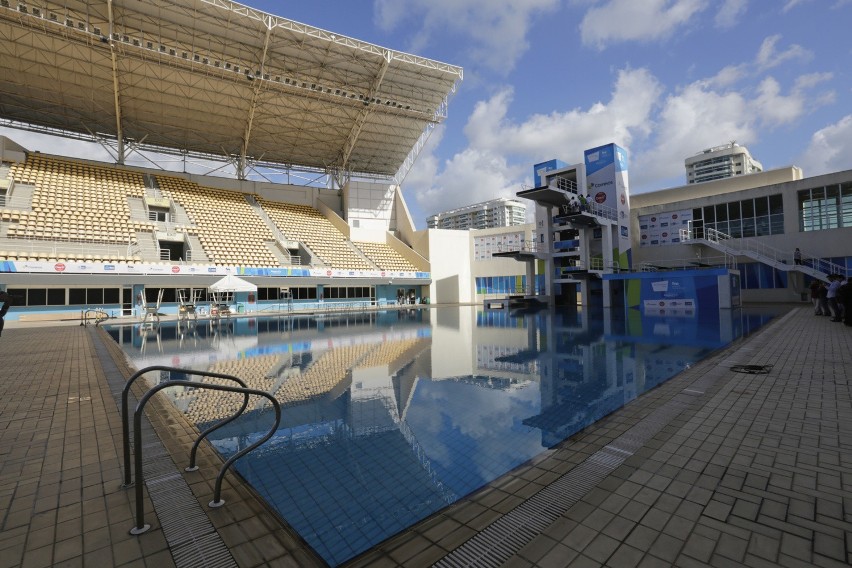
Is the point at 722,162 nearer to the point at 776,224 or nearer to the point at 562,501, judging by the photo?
the point at 776,224

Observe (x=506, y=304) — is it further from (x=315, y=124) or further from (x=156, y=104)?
(x=156, y=104)

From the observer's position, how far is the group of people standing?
10.5m

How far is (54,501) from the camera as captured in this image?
258 cm

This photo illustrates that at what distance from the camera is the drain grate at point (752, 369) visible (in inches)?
230

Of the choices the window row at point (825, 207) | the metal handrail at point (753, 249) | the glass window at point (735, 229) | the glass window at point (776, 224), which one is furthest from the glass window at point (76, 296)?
the window row at point (825, 207)

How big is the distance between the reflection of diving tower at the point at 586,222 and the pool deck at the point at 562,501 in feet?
67.3

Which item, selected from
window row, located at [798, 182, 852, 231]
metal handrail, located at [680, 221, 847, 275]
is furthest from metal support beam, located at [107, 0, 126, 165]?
window row, located at [798, 182, 852, 231]

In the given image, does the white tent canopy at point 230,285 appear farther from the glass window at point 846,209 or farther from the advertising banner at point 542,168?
the glass window at point 846,209

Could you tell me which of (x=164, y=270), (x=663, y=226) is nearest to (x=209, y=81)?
(x=164, y=270)

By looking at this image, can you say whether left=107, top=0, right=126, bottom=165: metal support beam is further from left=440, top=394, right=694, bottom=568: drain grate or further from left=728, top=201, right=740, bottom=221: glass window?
left=728, top=201, right=740, bottom=221: glass window

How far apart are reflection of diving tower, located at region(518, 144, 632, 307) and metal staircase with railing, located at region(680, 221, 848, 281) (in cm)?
451

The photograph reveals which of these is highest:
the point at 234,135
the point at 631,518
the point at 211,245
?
the point at 234,135

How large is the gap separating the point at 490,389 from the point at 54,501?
15.9 ft

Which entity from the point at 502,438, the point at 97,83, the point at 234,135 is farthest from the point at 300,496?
the point at 234,135
